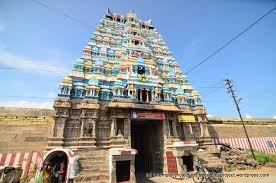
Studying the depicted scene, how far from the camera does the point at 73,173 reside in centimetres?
988

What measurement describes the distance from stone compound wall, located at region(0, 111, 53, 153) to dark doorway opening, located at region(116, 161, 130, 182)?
301 inches

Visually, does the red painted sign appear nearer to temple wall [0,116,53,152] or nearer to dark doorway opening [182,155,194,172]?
dark doorway opening [182,155,194,172]

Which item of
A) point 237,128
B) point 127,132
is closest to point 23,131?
point 127,132

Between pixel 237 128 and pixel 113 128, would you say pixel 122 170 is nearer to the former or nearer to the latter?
pixel 113 128

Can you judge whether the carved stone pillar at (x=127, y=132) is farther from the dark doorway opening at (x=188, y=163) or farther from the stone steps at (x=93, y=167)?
the dark doorway opening at (x=188, y=163)

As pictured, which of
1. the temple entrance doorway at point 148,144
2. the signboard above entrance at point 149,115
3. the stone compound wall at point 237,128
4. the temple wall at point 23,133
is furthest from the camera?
the stone compound wall at point 237,128

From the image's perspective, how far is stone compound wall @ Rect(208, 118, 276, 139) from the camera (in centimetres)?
2383

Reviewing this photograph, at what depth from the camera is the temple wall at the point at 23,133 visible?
1402 cm

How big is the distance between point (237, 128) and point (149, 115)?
18.2m

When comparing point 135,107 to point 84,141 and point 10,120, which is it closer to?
point 84,141

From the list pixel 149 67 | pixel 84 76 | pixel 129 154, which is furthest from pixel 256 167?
pixel 84 76

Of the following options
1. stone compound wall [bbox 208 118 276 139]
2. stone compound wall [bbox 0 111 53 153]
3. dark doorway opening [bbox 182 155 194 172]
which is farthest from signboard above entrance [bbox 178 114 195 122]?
stone compound wall [bbox 0 111 53 153]

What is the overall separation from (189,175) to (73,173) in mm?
9128

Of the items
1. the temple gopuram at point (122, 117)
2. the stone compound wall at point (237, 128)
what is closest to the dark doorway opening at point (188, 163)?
the temple gopuram at point (122, 117)
